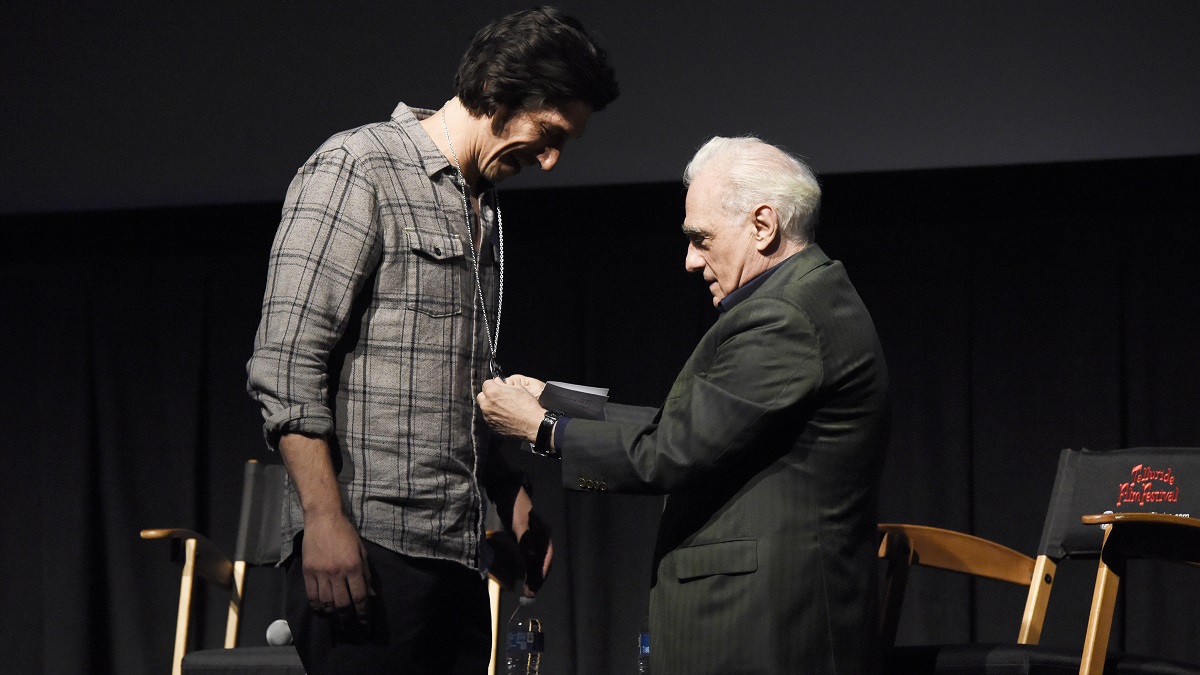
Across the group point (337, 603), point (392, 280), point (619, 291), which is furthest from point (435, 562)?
point (619, 291)

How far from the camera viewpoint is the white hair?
5.95ft

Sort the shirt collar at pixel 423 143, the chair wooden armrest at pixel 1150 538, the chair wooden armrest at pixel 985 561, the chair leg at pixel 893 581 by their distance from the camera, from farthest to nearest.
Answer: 1. the chair wooden armrest at pixel 985 561
2. the chair leg at pixel 893 581
3. the chair wooden armrest at pixel 1150 538
4. the shirt collar at pixel 423 143

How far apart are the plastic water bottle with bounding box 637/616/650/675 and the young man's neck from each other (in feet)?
8.48

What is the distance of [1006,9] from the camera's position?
11.8 feet

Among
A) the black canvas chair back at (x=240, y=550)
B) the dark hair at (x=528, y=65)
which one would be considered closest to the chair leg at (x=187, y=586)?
the black canvas chair back at (x=240, y=550)

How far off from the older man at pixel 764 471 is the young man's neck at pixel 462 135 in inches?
12.8

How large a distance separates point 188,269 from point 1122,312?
3.40 meters

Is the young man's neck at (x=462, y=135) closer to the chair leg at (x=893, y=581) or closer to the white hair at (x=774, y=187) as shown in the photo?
the white hair at (x=774, y=187)

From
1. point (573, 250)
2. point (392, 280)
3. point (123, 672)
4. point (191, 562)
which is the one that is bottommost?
point (123, 672)

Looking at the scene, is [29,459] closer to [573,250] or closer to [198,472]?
[198,472]

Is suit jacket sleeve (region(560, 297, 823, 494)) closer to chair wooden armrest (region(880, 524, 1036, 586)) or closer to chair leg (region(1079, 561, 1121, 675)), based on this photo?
chair leg (region(1079, 561, 1121, 675))

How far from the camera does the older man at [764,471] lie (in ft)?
5.38

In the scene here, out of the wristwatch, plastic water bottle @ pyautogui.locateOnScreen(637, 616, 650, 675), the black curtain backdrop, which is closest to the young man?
the wristwatch

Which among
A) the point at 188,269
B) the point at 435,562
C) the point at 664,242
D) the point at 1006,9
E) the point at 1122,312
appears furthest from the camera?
the point at 188,269
